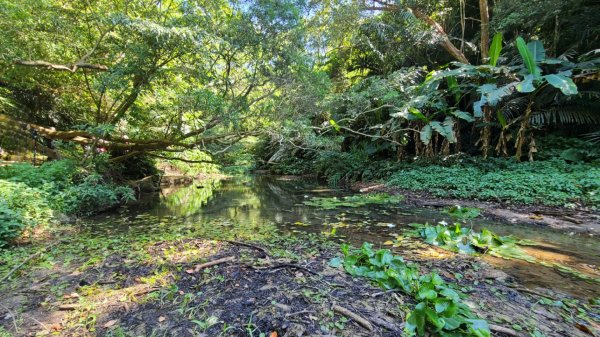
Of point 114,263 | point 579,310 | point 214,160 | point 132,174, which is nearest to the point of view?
point 579,310

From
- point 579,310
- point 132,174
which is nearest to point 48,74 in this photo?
point 132,174

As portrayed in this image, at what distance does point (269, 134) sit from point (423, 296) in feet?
21.4

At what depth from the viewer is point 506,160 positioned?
8.45 m

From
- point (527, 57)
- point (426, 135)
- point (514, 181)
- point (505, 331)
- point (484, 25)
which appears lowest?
point (505, 331)

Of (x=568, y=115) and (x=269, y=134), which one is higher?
(x=568, y=115)

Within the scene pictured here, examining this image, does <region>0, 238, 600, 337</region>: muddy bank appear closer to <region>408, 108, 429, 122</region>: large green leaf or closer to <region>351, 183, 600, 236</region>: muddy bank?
<region>351, 183, 600, 236</region>: muddy bank

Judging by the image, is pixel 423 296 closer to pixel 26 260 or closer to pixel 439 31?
pixel 26 260

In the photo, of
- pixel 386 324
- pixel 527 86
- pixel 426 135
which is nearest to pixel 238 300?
pixel 386 324

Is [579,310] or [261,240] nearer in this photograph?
[579,310]

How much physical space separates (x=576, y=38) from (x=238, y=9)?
9.80 metres

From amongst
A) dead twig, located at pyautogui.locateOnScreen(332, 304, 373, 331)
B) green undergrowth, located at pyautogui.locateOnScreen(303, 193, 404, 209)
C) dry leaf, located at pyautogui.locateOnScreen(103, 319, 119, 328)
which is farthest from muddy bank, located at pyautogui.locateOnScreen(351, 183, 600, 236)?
dry leaf, located at pyautogui.locateOnScreen(103, 319, 119, 328)

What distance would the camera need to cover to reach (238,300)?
231 cm

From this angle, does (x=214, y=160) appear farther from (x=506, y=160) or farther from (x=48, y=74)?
(x=506, y=160)

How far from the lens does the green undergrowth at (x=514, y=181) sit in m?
6.28
